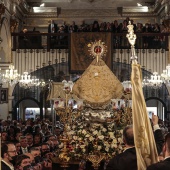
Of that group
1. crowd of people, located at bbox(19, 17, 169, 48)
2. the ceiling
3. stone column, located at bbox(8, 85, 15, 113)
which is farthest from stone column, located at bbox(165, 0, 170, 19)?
stone column, located at bbox(8, 85, 15, 113)

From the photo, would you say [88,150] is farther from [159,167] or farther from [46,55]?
[46,55]

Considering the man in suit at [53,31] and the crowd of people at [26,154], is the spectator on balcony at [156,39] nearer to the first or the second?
the man in suit at [53,31]

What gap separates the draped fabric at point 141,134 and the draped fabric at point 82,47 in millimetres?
16869

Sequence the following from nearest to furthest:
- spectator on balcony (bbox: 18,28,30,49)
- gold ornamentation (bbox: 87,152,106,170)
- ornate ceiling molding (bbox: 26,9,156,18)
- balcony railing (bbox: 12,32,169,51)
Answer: gold ornamentation (bbox: 87,152,106,170) < balcony railing (bbox: 12,32,169,51) < spectator on balcony (bbox: 18,28,30,49) < ornate ceiling molding (bbox: 26,9,156,18)

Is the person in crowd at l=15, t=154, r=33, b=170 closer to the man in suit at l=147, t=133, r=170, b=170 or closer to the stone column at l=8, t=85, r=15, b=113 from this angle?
the man in suit at l=147, t=133, r=170, b=170

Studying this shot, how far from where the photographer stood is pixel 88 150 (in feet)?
30.1

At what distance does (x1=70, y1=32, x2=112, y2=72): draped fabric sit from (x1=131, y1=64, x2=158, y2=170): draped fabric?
16869mm

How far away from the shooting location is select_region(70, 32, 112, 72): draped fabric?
22.4 m

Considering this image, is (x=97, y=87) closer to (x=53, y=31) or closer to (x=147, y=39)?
(x=147, y=39)

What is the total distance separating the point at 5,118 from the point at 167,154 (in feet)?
64.6

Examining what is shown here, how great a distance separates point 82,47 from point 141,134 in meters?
17.3

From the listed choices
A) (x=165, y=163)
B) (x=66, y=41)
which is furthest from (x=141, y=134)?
(x=66, y=41)

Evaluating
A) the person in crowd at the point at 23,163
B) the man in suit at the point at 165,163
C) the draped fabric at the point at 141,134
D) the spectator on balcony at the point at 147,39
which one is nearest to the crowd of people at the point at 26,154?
the person in crowd at the point at 23,163

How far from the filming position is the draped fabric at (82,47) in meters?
22.4
